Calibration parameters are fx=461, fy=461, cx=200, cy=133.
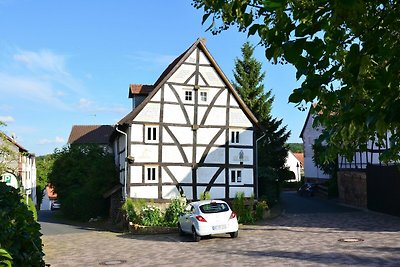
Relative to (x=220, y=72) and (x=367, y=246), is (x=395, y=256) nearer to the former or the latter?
(x=367, y=246)

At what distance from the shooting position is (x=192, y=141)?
26.0 metres

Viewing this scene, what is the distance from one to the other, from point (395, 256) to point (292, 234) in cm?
629

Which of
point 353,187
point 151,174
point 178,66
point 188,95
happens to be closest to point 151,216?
point 151,174

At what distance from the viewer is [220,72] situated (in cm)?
2639

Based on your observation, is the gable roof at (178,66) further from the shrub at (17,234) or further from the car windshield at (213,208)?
the shrub at (17,234)

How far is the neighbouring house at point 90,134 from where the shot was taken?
176ft

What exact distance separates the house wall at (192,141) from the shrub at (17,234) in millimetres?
18811

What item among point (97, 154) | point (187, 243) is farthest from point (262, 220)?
point (97, 154)

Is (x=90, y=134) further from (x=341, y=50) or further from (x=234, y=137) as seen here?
(x=341, y=50)

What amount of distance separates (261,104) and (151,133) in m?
15.4

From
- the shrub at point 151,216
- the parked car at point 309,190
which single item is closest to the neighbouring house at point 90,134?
the parked car at point 309,190

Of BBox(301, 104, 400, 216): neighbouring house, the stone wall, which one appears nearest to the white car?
BBox(301, 104, 400, 216): neighbouring house

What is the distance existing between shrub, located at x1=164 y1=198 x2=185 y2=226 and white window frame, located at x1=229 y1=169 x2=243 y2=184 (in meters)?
4.49

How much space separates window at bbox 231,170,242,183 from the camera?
87.4 feet
